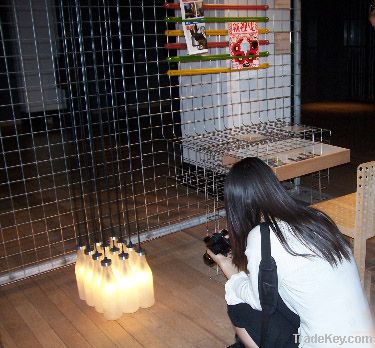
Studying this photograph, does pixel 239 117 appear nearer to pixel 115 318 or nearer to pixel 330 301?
pixel 115 318

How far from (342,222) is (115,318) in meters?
1.19

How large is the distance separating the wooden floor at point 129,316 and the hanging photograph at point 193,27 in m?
1.37

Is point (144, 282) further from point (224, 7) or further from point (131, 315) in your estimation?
point (224, 7)

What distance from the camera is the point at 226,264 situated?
6.41 feet

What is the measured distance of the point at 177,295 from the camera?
2730 mm

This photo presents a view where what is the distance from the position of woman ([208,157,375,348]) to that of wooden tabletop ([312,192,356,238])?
30.7 inches

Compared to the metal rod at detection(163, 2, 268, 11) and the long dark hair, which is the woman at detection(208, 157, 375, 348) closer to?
the long dark hair

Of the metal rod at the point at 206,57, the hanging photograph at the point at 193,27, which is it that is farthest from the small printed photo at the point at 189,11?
the metal rod at the point at 206,57

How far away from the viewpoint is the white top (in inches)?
56.7

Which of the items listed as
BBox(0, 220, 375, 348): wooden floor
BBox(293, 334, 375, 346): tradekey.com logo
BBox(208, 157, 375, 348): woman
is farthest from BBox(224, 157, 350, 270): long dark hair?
BBox(0, 220, 375, 348): wooden floor

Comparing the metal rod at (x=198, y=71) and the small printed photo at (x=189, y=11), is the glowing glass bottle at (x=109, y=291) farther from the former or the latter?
the small printed photo at (x=189, y=11)

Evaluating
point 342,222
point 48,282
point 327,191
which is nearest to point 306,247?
point 342,222

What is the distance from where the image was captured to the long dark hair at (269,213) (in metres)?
1.48

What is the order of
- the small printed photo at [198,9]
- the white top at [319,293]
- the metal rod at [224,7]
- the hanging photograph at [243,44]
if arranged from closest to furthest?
the white top at [319,293] < the metal rod at [224,7] < the small printed photo at [198,9] < the hanging photograph at [243,44]
